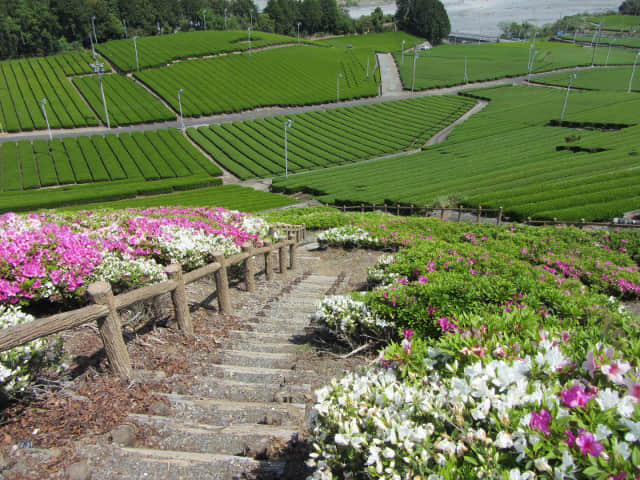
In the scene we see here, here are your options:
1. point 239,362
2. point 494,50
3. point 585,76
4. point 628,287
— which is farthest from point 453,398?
point 494,50

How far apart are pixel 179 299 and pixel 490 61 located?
124716mm

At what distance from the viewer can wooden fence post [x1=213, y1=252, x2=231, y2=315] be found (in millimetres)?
7141

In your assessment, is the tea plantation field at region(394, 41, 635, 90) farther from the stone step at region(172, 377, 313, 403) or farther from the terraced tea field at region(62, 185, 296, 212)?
the stone step at region(172, 377, 313, 403)

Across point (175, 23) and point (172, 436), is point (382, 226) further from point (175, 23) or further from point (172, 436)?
point (175, 23)

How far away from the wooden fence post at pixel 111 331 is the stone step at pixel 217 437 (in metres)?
0.83

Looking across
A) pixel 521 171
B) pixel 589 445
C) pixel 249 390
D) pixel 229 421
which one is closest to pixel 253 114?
pixel 521 171

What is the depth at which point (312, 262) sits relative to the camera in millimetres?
13086

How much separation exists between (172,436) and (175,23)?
147076 millimetres

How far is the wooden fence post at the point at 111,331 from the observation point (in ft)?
15.5

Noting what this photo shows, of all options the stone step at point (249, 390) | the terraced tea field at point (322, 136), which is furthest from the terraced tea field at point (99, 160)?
the stone step at point (249, 390)

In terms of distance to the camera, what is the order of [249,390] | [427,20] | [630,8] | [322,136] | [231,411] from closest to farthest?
[231,411]
[249,390]
[322,136]
[427,20]
[630,8]

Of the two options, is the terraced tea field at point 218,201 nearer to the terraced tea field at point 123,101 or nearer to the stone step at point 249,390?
the stone step at point 249,390

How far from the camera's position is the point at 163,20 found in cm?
12031

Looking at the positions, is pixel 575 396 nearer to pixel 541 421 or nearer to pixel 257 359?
pixel 541 421
